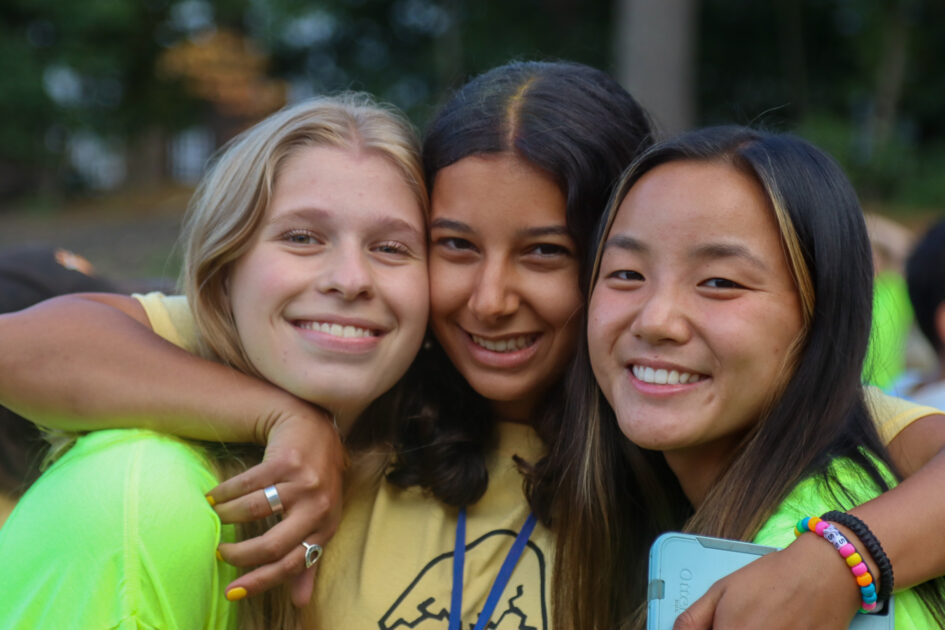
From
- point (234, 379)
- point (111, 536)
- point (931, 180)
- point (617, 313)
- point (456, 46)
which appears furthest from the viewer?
point (456, 46)

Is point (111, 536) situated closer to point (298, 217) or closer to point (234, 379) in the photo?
point (234, 379)

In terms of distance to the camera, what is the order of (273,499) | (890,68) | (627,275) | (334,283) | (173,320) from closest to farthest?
(273,499) < (627,275) < (334,283) < (173,320) < (890,68)

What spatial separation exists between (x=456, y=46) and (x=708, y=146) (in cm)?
1441

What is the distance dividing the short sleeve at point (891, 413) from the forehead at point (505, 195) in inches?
33.5

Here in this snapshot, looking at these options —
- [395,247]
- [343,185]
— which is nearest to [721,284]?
[395,247]

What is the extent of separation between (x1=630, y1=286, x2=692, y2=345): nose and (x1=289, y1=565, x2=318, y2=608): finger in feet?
2.95

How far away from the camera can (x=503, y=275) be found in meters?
2.44

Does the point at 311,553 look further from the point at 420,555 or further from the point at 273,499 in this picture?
the point at 420,555

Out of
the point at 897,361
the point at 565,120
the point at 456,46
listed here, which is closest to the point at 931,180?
the point at 456,46

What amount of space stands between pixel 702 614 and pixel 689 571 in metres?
0.10

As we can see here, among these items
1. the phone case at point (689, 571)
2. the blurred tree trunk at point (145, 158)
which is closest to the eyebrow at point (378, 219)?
the phone case at point (689, 571)

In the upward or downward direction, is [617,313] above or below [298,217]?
below

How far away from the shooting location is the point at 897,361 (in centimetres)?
512

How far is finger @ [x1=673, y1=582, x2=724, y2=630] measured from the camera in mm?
1789
